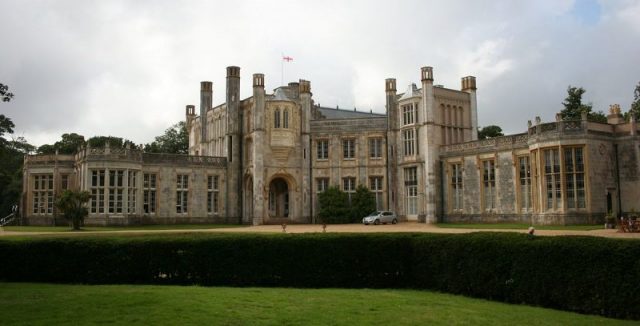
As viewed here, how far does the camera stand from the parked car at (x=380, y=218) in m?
46.9

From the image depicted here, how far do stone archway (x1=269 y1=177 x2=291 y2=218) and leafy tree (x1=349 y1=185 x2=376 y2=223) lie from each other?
26.8 feet

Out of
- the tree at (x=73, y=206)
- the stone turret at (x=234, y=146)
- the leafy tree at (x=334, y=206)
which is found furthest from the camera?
the stone turret at (x=234, y=146)

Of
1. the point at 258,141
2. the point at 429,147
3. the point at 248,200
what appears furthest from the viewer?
the point at 248,200

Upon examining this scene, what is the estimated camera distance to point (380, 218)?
4725 centimetres

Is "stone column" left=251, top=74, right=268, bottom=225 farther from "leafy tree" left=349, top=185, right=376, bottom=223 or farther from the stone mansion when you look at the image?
"leafy tree" left=349, top=185, right=376, bottom=223

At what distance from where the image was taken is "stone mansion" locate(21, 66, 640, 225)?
3675cm

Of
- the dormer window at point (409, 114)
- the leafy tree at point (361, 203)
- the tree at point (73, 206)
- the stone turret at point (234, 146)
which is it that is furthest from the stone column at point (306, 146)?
the tree at point (73, 206)

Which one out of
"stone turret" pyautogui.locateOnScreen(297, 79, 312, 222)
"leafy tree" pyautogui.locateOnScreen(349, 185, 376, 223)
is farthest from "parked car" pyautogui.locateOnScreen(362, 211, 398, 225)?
"stone turret" pyautogui.locateOnScreen(297, 79, 312, 222)

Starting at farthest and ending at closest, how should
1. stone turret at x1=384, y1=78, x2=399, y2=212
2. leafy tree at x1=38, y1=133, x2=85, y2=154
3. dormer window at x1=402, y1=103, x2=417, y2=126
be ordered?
leafy tree at x1=38, y1=133, x2=85, y2=154 < stone turret at x1=384, y1=78, x2=399, y2=212 < dormer window at x1=402, y1=103, x2=417, y2=126

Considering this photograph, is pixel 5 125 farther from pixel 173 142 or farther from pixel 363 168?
pixel 173 142

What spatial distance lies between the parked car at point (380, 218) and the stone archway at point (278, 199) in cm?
1126

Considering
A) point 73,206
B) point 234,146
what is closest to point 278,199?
point 234,146

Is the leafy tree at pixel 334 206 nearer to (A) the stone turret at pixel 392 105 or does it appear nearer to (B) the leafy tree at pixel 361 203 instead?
(B) the leafy tree at pixel 361 203

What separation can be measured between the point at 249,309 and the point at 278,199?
1791 inches
